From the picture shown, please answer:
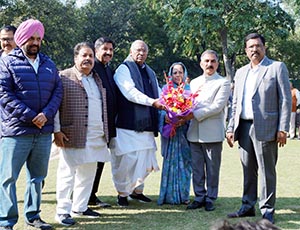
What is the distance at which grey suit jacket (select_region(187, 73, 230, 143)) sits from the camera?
18.0ft

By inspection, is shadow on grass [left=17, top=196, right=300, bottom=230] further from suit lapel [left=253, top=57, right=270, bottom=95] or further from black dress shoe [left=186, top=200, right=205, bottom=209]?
suit lapel [left=253, top=57, right=270, bottom=95]

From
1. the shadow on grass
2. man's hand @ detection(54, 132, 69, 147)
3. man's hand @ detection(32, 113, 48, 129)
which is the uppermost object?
man's hand @ detection(32, 113, 48, 129)

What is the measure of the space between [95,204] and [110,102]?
1385mm

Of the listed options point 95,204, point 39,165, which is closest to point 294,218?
point 95,204

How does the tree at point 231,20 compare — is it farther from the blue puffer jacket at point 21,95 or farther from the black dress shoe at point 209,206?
the blue puffer jacket at point 21,95

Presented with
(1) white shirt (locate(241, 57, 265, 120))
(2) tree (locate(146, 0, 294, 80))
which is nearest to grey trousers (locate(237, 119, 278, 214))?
(1) white shirt (locate(241, 57, 265, 120))

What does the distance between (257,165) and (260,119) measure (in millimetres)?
632

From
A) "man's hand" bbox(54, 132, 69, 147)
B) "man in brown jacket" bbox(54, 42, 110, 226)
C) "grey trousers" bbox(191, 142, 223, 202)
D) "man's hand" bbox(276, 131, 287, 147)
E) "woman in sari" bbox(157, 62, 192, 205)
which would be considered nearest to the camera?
"man's hand" bbox(276, 131, 287, 147)

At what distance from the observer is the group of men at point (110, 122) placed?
433cm

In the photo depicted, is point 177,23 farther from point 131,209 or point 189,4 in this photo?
point 131,209

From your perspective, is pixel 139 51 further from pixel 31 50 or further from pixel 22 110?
pixel 22 110

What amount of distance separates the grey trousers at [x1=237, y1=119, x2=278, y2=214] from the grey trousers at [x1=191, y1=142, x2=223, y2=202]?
0.48 meters

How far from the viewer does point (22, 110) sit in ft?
13.8

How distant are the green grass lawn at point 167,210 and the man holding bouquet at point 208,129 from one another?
28cm
